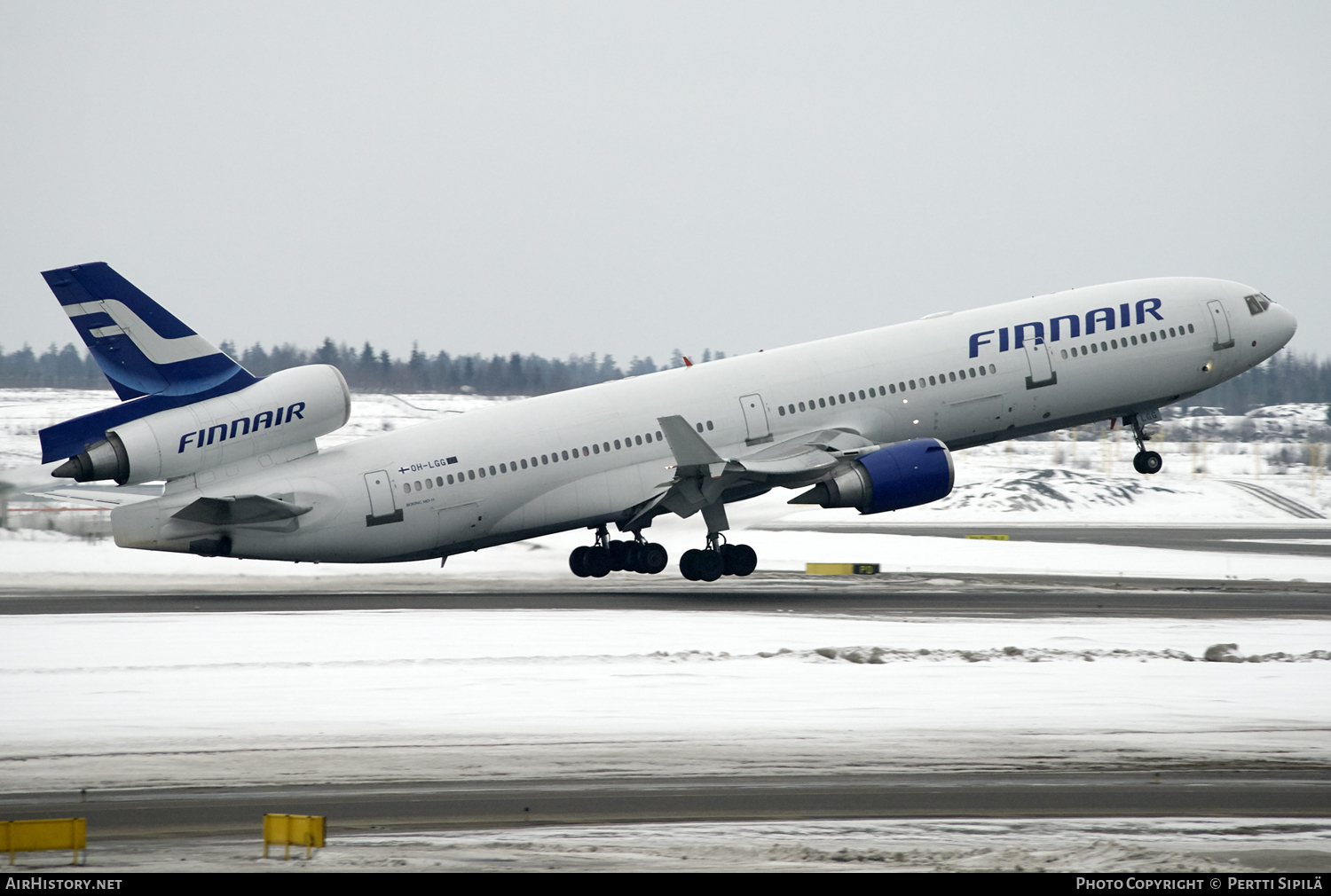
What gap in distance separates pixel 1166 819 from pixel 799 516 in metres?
53.5

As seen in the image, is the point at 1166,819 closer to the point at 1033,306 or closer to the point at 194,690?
the point at 194,690

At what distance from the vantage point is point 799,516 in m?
67.4

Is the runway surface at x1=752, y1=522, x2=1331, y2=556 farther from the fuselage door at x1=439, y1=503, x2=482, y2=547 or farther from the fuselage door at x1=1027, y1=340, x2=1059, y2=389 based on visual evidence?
the fuselage door at x1=439, y1=503, x2=482, y2=547

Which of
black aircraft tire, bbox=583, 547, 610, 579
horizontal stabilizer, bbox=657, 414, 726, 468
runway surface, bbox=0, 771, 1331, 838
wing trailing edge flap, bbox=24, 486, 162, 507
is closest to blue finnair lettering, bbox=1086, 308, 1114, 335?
horizontal stabilizer, bbox=657, 414, 726, 468

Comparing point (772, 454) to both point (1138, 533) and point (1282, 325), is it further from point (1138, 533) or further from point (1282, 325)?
point (1138, 533)

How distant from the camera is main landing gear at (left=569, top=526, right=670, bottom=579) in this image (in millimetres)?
38594

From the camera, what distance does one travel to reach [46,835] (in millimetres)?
12258

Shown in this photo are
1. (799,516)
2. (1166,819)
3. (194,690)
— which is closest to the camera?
(1166,819)

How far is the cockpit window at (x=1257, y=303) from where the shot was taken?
137 feet

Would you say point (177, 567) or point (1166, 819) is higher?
point (177, 567)

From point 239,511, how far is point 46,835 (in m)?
22.0

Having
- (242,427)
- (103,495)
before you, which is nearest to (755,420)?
(242,427)

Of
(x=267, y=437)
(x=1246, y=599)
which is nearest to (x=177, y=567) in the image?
(x=267, y=437)

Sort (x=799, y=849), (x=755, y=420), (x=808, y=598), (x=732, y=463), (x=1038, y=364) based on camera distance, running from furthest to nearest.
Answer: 1. (x=1038, y=364)
2. (x=755, y=420)
3. (x=808, y=598)
4. (x=732, y=463)
5. (x=799, y=849)
